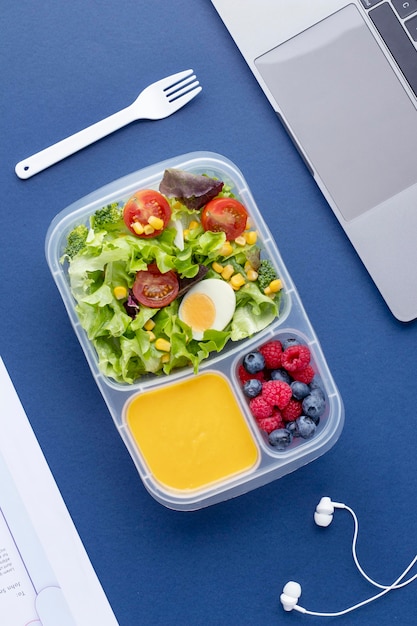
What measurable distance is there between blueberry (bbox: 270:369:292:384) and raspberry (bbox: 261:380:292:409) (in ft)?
0.07

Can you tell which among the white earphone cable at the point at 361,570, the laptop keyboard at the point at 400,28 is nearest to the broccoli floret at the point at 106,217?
the laptop keyboard at the point at 400,28

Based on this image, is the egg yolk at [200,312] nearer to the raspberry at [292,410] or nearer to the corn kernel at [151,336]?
the corn kernel at [151,336]

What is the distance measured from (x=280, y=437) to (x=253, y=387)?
10 cm

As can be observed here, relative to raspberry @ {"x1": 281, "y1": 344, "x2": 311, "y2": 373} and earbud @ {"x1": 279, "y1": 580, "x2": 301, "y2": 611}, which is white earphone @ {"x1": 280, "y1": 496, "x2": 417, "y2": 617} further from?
raspberry @ {"x1": 281, "y1": 344, "x2": 311, "y2": 373}

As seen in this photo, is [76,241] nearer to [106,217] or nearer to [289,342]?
[106,217]

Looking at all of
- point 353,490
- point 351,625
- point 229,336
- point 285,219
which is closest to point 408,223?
point 285,219

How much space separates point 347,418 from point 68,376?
0.52 metres

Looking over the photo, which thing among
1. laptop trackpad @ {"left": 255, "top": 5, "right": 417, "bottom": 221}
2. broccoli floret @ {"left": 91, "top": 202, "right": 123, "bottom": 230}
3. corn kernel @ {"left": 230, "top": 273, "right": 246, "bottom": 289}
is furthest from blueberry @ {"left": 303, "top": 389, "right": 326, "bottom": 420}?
broccoli floret @ {"left": 91, "top": 202, "right": 123, "bottom": 230}

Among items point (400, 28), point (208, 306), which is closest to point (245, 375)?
point (208, 306)

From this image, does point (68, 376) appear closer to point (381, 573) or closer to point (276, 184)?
point (276, 184)

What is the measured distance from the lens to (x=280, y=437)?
1142mm

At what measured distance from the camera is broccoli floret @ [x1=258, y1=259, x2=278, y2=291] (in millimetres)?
1149

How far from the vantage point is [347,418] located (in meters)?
1.26

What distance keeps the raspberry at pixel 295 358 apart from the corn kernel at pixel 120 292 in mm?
291
